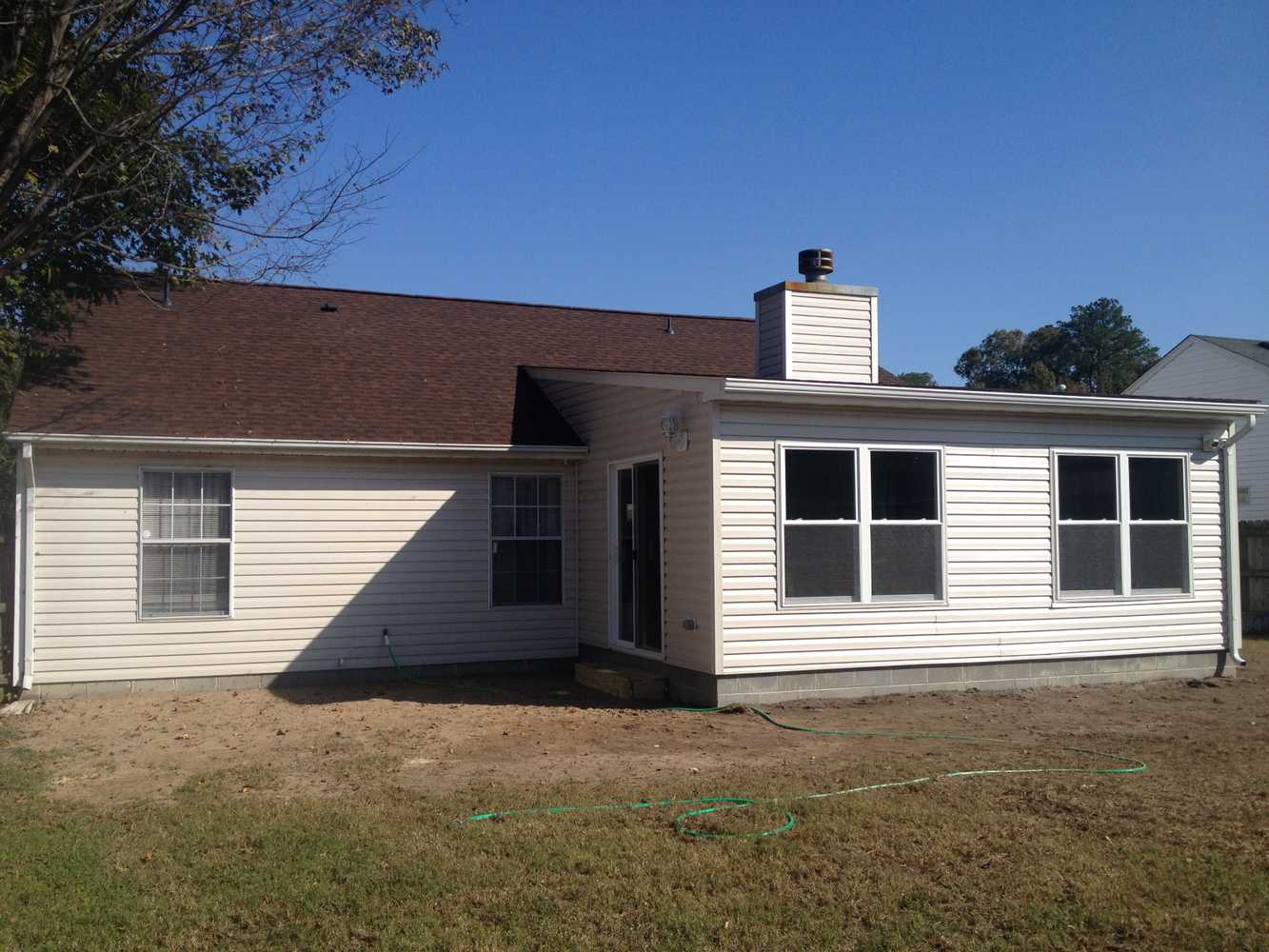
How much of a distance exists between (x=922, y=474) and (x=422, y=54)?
261 inches

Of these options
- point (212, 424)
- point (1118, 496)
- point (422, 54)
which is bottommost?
point (1118, 496)

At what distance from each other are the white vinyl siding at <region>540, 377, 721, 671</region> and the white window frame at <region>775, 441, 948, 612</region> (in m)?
0.73

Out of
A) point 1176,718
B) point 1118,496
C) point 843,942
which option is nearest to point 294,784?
point 843,942

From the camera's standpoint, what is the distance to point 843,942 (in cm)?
477

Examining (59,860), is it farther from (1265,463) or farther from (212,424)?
(1265,463)

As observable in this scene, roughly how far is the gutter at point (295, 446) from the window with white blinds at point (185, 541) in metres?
0.39

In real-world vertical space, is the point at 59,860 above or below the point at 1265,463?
below

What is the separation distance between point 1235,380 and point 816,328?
64.1 feet

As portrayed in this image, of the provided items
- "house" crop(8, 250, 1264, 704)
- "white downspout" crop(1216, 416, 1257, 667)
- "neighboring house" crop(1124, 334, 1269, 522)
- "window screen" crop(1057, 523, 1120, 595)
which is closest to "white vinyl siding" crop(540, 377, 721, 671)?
"house" crop(8, 250, 1264, 704)

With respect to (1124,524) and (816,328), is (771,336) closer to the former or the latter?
(816,328)

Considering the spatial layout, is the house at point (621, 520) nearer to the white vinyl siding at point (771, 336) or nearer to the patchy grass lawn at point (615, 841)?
the white vinyl siding at point (771, 336)

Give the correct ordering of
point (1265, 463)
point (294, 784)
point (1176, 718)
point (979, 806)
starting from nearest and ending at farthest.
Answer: point (979, 806) < point (294, 784) < point (1176, 718) < point (1265, 463)

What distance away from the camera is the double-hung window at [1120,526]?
39.9ft

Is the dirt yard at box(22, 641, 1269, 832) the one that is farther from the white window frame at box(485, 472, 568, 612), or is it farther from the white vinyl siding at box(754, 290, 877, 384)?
the white vinyl siding at box(754, 290, 877, 384)
